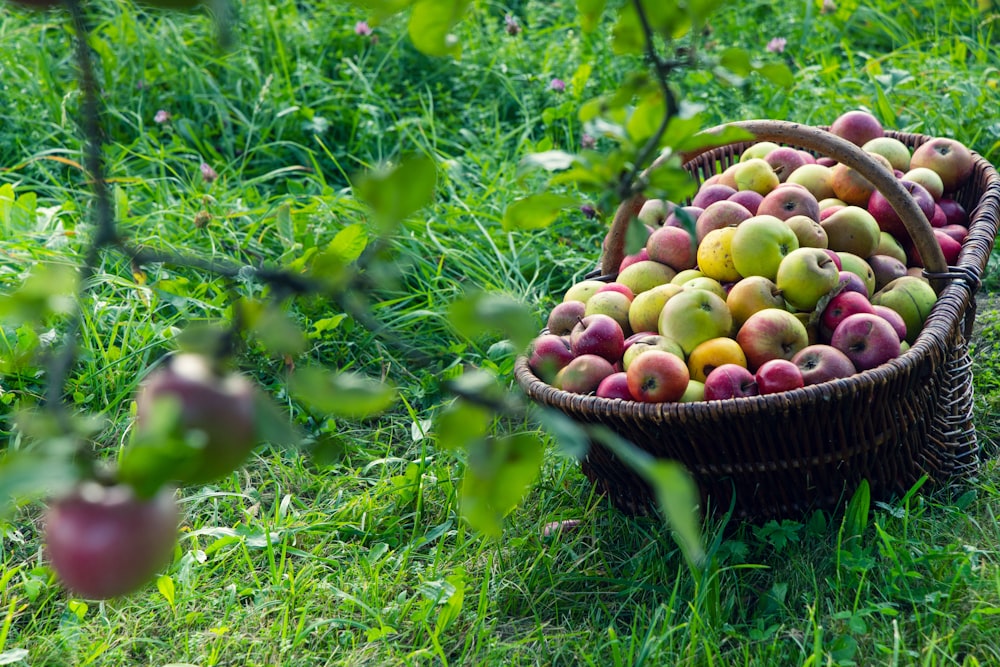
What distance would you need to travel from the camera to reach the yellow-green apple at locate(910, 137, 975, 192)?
2.66m

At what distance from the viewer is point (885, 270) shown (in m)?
2.33

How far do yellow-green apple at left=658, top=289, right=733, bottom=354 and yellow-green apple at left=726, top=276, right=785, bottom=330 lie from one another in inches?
1.4

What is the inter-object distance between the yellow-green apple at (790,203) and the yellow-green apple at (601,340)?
0.52m

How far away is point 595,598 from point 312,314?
4.39ft

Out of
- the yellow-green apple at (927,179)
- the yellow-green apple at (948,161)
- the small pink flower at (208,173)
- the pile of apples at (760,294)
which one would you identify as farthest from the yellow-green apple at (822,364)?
the small pink flower at (208,173)

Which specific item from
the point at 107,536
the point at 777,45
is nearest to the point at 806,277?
the point at 107,536

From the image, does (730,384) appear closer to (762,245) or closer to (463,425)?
(762,245)

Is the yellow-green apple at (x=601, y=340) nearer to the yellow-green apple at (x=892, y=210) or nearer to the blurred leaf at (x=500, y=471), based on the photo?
the yellow-green apple at (x=892, y=210)

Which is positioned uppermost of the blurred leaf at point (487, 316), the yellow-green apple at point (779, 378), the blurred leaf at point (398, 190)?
the blurred leaf at point (398, 190)

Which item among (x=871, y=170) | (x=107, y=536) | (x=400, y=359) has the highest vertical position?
(x=107, y=536)

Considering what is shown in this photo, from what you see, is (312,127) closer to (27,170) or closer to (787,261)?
(27,170)

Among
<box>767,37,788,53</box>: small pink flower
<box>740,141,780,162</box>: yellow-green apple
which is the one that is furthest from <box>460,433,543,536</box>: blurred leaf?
<box>767,37,788,53</box>: small pink flower

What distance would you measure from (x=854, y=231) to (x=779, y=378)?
602mm

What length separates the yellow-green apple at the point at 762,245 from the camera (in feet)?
7.30
